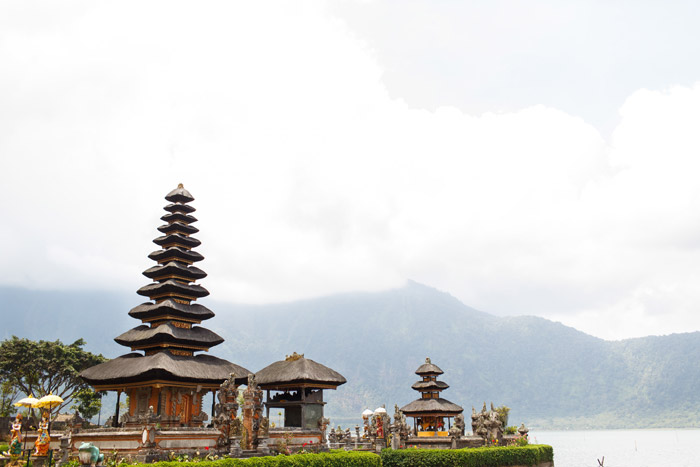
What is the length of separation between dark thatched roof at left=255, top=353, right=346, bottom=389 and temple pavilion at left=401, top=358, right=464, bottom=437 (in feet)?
40.6

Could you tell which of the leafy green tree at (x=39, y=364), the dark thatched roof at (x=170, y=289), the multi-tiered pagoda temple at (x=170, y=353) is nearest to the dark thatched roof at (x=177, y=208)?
the multi-tiered pagoda temple at (x=170, y=353)

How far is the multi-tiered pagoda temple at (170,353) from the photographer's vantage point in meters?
37.9

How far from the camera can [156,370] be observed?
36.6 m

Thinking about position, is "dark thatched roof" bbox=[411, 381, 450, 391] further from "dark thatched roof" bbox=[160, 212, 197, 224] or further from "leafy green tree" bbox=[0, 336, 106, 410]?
"leafy green tree" bbox=[0, 336, 106, 410]

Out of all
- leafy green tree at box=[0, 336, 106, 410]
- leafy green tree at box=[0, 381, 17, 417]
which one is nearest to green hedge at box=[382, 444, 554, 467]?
leafy green tree at box=[0, 336, 106, 410]

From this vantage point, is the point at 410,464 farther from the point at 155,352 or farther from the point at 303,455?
the point at 155,352

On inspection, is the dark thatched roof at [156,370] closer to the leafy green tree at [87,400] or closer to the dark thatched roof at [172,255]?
the dark thatched roof at [172,255]

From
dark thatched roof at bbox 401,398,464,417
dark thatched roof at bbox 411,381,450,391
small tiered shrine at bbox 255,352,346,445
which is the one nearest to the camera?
small tiered shrine at bbox 255,352,346,445

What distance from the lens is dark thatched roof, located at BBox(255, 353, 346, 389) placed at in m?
42.0

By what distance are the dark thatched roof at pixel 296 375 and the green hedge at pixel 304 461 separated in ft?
20.8

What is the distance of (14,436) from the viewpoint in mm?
31609

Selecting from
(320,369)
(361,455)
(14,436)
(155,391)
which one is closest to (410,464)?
(361,455)

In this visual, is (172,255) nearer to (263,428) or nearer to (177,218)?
(177,218)

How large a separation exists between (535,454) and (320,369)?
20549 millimetres
